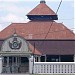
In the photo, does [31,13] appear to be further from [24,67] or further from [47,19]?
[24,67]

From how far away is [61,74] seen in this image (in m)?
32.2

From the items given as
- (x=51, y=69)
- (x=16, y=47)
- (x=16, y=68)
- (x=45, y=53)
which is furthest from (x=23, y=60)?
(x=51, y=69)

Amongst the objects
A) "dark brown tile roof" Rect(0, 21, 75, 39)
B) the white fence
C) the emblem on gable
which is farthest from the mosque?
the white fence

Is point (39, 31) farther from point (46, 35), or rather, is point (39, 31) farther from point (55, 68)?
point (55, 68)

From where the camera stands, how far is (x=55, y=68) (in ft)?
109

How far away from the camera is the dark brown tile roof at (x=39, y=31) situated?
6195 centimetres

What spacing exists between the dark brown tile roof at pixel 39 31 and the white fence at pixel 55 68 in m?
27.2

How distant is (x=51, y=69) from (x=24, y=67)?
11115mm

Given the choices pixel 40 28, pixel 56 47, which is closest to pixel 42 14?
pixel 40 28

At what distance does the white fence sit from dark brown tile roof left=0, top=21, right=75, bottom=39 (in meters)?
27.2

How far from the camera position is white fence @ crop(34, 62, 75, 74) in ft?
108

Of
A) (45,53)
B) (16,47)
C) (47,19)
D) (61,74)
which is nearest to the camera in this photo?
(61,74)

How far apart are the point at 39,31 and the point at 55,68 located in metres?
29.7

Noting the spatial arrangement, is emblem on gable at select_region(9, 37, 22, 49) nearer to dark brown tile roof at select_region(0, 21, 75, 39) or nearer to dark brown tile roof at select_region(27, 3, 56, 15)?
dark brown tile roof at select_region(0, 21, 75, 39)
